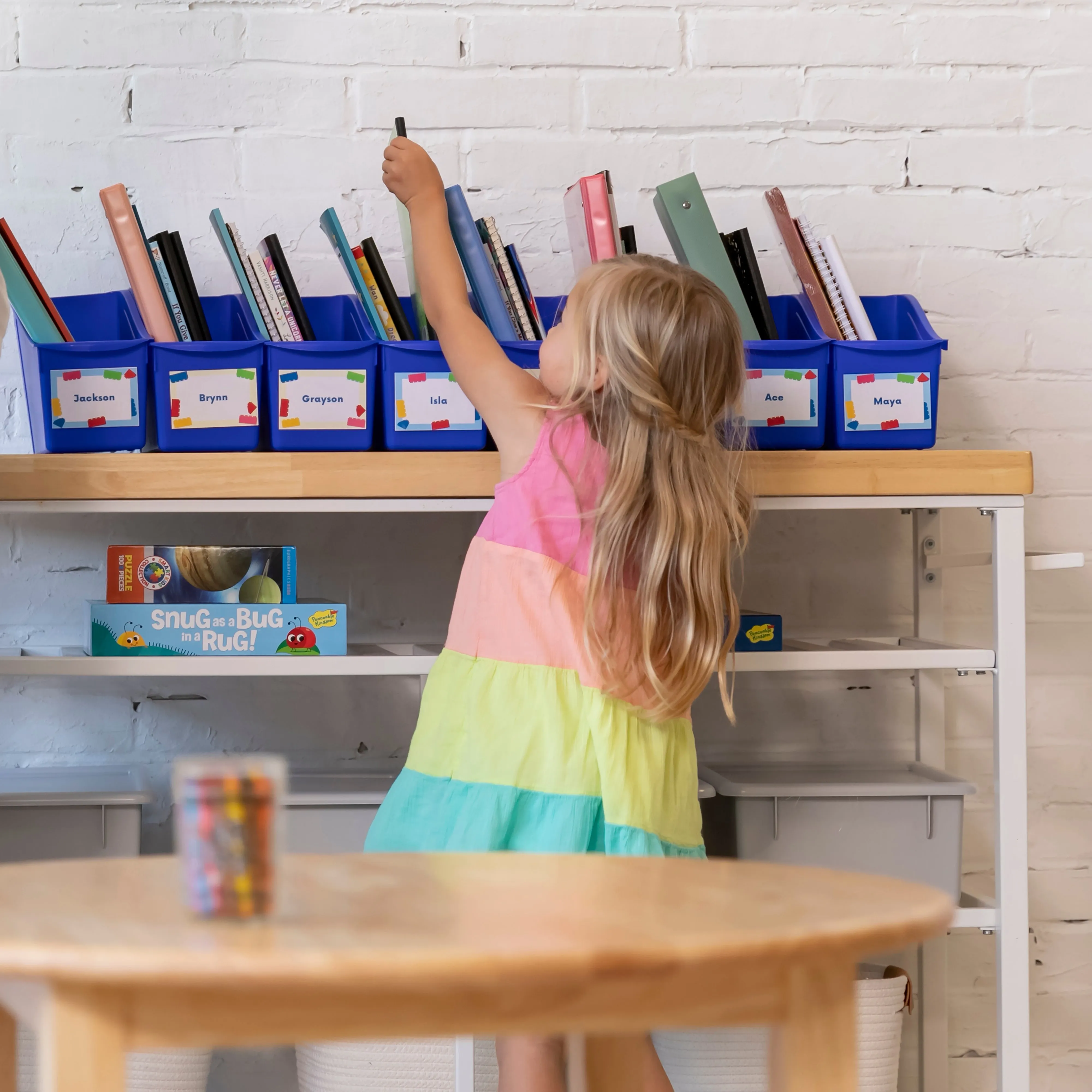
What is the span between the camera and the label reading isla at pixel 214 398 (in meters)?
1.31

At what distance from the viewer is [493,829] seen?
1144 millimetres

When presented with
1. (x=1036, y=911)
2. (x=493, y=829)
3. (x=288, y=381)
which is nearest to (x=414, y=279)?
(x=288, y=381)

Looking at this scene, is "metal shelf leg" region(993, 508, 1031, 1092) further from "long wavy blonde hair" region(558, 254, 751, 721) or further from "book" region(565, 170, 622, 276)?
"book" region(565, 170, 622, 276)

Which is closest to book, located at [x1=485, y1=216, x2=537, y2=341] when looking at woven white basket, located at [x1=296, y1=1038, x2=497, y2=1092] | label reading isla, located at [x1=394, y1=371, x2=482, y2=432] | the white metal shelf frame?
label reading isla, located at [x1=394, y1=371, x2=482, y2=432]

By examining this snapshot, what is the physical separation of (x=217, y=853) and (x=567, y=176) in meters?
1.36

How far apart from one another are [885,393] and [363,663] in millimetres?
669

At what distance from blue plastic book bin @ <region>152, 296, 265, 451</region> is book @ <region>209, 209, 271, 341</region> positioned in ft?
0.19

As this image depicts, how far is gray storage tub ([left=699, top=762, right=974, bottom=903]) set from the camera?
141 cm

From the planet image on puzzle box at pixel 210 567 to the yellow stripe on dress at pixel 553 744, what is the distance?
0.27m

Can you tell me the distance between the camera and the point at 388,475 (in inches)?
51.0

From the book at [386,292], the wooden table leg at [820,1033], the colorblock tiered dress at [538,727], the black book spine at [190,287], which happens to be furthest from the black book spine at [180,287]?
the wooden table leg at [820,1033]

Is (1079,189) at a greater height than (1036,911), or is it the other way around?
(1079,189)

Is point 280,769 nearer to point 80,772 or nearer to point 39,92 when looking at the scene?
point 80,772

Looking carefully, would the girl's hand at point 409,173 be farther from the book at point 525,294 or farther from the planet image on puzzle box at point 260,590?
the planet image on puzzle box at point 260,590
